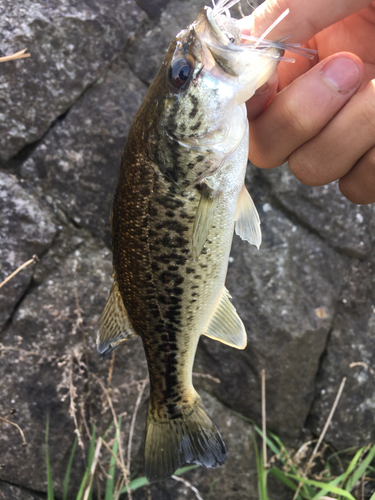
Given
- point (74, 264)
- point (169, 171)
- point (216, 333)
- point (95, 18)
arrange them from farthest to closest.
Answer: point (74, 264), point (95, 18), point (216, 333), point (169, 171)

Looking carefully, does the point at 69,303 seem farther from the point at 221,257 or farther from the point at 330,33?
the point at 330,33

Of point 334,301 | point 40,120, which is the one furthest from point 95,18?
point 334,301

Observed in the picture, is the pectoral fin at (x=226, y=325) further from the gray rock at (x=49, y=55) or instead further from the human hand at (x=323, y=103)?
the gray rock at (x=49, y=55)

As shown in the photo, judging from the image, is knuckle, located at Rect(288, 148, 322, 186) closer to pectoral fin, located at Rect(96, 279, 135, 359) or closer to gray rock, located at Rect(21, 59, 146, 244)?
pectoral fin, located at Rect(96, 279, 135, 359)

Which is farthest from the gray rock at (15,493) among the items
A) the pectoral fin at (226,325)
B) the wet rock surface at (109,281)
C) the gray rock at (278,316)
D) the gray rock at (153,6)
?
the gray rock at (153,6)

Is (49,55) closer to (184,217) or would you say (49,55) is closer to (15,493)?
(184,217)

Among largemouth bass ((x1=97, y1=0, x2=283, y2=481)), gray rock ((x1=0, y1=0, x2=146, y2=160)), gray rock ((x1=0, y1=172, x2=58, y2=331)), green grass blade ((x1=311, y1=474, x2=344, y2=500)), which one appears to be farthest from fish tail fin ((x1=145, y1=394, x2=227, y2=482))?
gray rock ((x1=0, y1=0, x2=146, y2=160))

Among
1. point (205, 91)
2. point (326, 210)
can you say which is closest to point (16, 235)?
point (205, 91)
